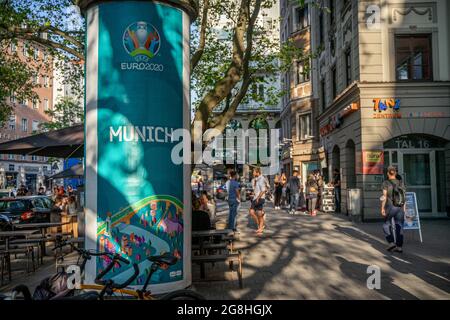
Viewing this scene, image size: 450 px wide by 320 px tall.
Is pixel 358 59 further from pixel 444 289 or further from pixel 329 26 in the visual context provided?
pixel 444 289

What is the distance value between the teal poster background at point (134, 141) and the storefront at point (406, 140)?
11507mm

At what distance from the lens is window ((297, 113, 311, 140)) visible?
1190 inches

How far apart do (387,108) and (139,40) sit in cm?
1250

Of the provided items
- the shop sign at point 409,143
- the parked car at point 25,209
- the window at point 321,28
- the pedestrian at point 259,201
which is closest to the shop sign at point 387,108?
the shop sign at point 409,143

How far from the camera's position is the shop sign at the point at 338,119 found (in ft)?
53.9

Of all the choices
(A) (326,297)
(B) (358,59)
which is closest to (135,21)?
(A) (326,297)

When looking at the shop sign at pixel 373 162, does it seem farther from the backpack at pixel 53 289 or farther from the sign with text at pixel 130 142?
the backpack at pixel 53 289

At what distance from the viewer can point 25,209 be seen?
1622 cm

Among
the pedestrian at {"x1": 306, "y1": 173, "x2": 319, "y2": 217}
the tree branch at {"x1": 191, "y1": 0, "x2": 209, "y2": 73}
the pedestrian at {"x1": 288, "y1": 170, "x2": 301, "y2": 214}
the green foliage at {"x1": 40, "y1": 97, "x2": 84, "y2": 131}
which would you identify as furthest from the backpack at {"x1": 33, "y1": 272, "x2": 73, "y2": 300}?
the green foliage at {"x1": 40, "y1": 97, "x2": 84, "y2": 131}

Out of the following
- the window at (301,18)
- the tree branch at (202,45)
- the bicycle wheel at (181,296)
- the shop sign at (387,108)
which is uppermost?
the window at (301,18)

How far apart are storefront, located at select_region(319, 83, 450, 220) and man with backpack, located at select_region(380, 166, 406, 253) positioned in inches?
231

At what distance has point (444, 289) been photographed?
614 cm

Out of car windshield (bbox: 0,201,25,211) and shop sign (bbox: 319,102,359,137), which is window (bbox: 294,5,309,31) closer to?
shop sign (bbox: 319,102,359,137)

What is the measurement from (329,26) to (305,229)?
13.6 m
